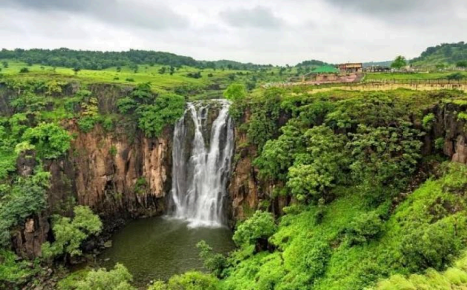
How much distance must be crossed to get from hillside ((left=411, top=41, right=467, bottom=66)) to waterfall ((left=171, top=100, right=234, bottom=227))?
83425mm

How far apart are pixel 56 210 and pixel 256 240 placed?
2241 centimetres

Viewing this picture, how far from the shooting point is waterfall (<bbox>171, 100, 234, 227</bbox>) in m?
47.0

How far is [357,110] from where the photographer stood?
33.5m

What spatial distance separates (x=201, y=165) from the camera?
1921 inches

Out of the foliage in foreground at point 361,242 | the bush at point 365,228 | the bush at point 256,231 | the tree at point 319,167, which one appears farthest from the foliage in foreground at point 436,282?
the bush at point 256,231

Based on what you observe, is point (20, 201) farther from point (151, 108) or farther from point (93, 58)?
point (93, 58)

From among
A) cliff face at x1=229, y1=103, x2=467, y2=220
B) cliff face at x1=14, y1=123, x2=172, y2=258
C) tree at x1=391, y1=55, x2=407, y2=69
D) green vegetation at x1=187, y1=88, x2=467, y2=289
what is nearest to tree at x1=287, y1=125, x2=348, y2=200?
green vegetation at x1=187, y1=88, x2=467, y2=289

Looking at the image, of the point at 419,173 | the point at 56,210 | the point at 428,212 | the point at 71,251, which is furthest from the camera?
the point at 56,210

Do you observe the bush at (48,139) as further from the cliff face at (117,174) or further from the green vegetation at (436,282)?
the green vegetation at (436,282)

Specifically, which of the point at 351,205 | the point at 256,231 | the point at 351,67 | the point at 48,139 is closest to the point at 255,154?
the point at 256,231

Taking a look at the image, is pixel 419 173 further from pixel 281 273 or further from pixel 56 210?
pixel 56 210

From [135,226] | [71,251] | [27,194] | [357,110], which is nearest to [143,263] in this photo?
[71,251]

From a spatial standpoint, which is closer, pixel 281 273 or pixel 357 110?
pixel 281 273

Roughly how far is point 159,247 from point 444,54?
124313mm
